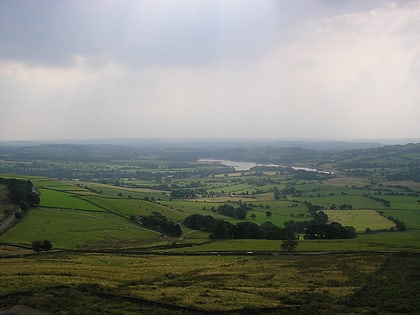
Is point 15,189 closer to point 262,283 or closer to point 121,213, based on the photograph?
point 121,213

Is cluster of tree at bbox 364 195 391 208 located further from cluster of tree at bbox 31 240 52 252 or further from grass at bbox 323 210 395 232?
cluster of tree at bbox 31 240 52 252

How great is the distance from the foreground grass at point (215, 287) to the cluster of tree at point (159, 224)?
50.0 m

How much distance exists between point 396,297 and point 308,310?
27.8ft

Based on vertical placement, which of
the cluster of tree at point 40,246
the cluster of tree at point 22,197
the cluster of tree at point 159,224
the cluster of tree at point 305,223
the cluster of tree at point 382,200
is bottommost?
the cluster of tree at point 305,223

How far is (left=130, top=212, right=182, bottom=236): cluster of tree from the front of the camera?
10388cm

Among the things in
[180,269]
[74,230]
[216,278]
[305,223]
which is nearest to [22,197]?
[74,230]

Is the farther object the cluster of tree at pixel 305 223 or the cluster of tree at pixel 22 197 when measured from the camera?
the cluster of tree at pixel 305 223

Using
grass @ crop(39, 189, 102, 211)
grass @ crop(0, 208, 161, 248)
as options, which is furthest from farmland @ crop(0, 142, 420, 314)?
grass @ crop(39, 189, 102, 211)

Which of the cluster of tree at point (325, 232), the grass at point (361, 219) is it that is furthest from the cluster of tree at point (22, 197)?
the grass at point (361, 219)

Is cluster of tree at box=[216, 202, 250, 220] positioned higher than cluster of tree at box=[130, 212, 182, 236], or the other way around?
cluster of tree at box=[130, 212, 182, 236]

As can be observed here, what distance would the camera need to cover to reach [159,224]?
357 ft

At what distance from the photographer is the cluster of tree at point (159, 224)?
104 meters

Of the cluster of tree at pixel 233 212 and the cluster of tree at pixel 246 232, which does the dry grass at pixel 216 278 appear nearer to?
the cluster of tree at pixel 246 232

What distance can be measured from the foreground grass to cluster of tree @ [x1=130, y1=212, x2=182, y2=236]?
50.0 m
